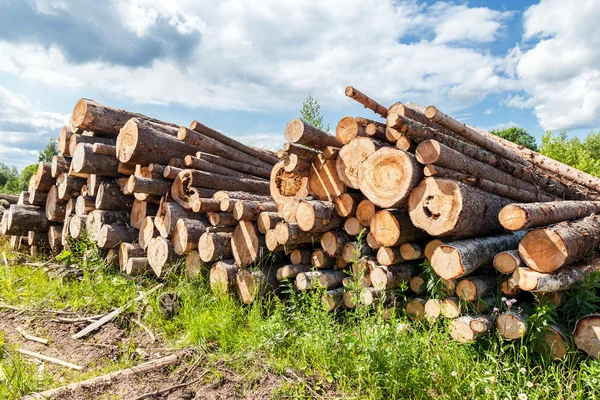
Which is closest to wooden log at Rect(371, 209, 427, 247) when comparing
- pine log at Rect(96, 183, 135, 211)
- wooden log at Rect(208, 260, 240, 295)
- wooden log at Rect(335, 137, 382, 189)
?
wooden log at Rect(335, 137, 382, 189)

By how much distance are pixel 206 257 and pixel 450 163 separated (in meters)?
2.86

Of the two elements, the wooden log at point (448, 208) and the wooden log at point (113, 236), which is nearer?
the wooden log at point (448, 208)

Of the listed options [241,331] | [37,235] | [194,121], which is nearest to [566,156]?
[194,121]

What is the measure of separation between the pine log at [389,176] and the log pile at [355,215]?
1 centimetres

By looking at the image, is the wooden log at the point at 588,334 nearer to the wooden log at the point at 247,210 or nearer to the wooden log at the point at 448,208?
the wooden log at the point at 448,208

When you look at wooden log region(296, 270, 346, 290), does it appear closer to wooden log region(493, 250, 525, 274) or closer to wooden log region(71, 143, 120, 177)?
wooden log region(493, 250, 525, 274)

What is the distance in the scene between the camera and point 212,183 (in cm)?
544

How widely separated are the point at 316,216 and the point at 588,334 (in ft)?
8.03

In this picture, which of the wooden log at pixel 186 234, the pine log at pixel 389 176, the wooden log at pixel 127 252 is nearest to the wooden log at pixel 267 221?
the wooden log at pixel 186 234

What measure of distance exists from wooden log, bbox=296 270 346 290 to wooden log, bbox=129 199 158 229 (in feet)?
8.71

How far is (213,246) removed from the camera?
4.52m

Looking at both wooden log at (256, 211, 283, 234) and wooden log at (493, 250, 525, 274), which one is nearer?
wooden log at (493, 250, 525, 274)

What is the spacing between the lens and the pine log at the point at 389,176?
3.56m

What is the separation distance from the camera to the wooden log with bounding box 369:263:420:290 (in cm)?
382
